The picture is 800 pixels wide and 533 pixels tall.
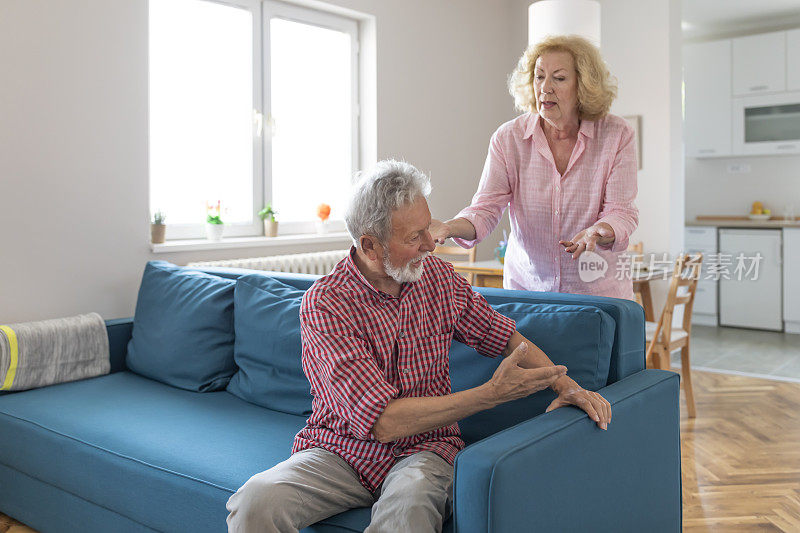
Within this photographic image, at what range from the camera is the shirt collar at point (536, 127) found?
232 cm

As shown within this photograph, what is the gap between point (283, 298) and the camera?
2627 millimetres

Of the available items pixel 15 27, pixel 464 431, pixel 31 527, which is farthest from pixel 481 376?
pixel 15 27

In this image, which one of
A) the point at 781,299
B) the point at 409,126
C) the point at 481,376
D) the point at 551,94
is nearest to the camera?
the point at 481,376

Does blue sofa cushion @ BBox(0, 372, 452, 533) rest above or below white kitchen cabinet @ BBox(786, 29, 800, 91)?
below

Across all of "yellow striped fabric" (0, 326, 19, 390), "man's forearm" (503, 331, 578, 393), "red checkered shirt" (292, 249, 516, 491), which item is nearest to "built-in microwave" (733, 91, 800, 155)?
"man's forearm" (503, 331, 578, 393)

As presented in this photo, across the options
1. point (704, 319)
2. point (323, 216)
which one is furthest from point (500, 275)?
point (704, 319)

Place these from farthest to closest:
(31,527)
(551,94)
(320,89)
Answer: (320,89)
(31,527)
(551,94)

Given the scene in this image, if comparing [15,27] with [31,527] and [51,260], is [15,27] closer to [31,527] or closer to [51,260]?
[51,260]

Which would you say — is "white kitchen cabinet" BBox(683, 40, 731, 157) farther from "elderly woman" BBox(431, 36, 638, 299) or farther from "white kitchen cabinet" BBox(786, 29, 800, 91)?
"elderly woman" BBox(431, 36, 638, 299)

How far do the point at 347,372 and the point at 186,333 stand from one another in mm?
1379

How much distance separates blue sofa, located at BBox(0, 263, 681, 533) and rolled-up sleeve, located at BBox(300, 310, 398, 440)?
0.74 ft

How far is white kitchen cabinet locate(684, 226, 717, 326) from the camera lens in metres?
6.68

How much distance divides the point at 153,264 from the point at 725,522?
2.45 metres

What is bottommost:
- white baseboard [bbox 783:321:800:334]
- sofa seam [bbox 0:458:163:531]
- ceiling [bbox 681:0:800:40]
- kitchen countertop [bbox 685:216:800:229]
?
sofa seam [bbox 0:458:163:531]
